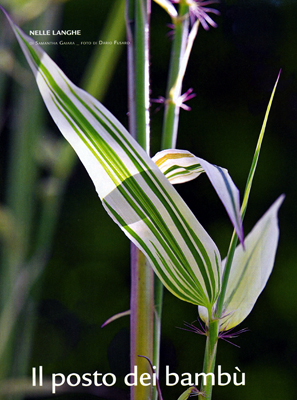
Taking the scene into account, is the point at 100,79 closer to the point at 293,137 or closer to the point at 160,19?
the point at 160,19

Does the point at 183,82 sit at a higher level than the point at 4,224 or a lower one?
higher

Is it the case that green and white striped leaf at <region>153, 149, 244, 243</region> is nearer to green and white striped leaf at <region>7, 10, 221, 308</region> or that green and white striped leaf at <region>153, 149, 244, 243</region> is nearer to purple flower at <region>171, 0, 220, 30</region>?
green and white striped leaf at <region>7, 10, 221, 308</region>

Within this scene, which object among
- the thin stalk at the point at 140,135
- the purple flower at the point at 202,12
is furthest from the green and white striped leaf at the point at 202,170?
the purple flower at the point at 202,12

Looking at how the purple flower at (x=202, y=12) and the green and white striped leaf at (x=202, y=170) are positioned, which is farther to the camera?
the purple flower at (x=202, y=12)

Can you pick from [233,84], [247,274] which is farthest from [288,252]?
[233,84]

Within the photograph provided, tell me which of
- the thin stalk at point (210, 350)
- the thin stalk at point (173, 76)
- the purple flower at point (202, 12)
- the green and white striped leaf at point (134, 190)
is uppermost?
the purple flower at point (202, 12)

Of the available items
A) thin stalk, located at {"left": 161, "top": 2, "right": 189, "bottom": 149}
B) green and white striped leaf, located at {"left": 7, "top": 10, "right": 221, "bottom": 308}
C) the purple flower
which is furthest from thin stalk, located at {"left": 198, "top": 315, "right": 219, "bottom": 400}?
the purple flower

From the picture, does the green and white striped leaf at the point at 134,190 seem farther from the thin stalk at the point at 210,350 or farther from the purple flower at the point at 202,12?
the purple flower at the point at 202,12
